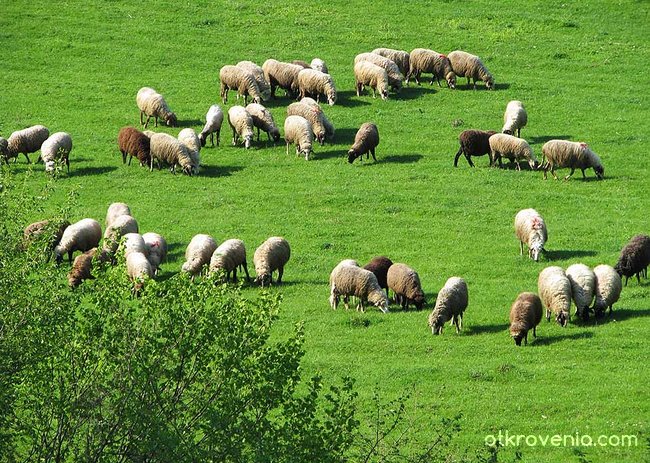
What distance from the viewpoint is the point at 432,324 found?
29.9 m

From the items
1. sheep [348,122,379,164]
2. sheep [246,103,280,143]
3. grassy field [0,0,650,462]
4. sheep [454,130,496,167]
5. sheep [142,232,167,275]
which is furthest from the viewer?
sheep [246,103,280,143]

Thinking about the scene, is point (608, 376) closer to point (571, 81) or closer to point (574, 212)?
point (574, 212)

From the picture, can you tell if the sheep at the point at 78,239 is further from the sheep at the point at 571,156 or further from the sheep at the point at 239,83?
the sheep at the point at 571,156

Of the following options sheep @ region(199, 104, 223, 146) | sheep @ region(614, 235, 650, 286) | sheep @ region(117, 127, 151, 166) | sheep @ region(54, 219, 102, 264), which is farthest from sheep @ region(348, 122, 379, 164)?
sheep @ region(614, 235, 650, 286)

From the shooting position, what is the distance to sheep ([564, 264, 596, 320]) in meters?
30.3

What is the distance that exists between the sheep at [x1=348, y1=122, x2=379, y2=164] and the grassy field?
0.61 meters

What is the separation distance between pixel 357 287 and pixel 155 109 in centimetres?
1853

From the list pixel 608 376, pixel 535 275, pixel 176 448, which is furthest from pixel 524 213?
pixel 176 448

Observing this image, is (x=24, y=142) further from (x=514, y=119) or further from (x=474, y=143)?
(x=514, y=119)

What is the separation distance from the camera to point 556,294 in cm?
3025

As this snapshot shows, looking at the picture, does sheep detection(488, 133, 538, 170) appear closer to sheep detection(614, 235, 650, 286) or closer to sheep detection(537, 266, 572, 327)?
sheep detection(614, 235, 650, 286)

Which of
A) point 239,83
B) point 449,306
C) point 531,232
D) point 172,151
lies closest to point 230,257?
point 449,306

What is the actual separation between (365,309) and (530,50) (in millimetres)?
28946

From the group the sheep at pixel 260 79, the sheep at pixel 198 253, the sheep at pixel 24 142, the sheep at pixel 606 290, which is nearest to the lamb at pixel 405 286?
the sheep at pixel 606 290
